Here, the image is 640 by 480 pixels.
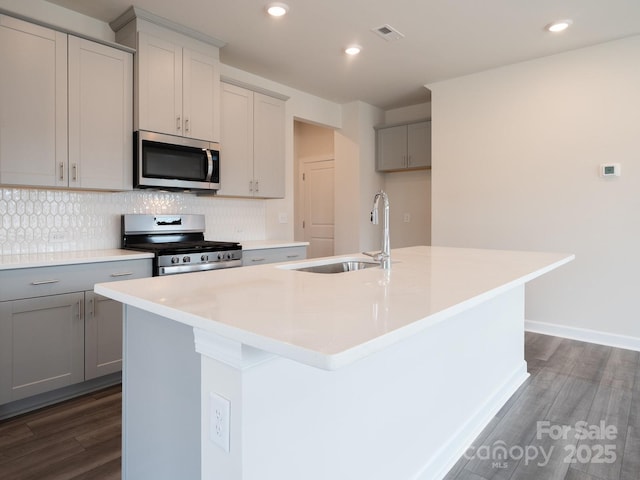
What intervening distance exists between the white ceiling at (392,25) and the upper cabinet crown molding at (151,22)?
5 cm

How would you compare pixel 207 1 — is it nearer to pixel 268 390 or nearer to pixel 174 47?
pixel 174 47

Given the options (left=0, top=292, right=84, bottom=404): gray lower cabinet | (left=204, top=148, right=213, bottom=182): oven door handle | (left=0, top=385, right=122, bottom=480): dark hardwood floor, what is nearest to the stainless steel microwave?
(left=204, top=148, right=213, bottom=182): oven door handle

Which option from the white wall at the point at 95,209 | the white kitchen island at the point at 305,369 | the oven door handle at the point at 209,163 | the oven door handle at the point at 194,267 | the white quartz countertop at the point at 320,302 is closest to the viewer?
the white quartz countertop at the point at 320,302

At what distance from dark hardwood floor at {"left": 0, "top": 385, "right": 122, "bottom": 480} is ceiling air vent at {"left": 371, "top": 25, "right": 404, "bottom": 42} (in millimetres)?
3283

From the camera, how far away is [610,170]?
3469 millimetres

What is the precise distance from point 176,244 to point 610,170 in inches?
146

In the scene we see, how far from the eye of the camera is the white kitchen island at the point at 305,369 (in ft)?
3.00

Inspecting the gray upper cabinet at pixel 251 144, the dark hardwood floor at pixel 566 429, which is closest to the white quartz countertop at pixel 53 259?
the gray upper cabinet at pixel 251 144

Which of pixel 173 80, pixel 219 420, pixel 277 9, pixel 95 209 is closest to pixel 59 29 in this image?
pixel 173 80

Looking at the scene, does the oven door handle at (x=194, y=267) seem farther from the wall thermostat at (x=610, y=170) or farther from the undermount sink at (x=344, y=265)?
the wall thermostat at (x=610, y=170)

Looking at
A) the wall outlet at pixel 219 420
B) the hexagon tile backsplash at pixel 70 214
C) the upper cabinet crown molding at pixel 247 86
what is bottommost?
the wall outlet at pixel 219 420

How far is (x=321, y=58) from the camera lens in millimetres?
3844

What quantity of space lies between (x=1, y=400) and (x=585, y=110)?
4.80 meters

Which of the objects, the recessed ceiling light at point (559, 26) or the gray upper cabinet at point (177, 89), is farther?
the recessed ceiling light at point (559, 26)
